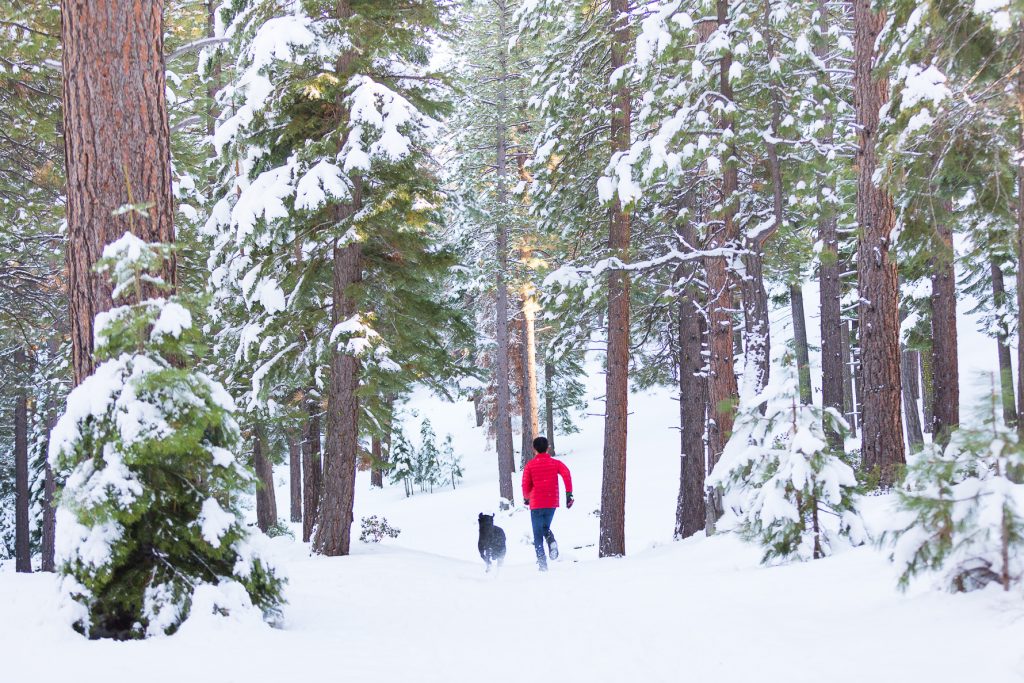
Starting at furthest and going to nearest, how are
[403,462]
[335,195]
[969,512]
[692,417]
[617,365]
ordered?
[403,462] < [692,417] < [617,365] < [335,195] < [969,512]

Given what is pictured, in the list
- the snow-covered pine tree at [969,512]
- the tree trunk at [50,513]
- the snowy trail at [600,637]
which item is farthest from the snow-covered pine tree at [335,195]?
the tree trunk at [50,513]

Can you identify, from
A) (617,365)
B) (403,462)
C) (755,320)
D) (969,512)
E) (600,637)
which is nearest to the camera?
(969,512)

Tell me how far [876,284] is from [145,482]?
964cm

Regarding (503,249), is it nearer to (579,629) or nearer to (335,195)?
(335,195)

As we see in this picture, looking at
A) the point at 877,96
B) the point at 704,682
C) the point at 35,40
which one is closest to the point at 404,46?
the point at 35,40

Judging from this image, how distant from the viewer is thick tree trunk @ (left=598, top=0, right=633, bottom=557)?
13.3 m

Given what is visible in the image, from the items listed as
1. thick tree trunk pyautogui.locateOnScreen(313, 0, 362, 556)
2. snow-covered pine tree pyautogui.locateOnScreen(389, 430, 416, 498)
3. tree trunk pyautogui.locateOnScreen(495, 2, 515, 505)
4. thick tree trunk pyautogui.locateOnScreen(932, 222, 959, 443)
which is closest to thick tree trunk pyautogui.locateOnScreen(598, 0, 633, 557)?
thick tree trunk pyautogui.locateOnScreen(313, 0, 362, 556)

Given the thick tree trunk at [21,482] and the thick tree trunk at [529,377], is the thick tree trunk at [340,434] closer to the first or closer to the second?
the thick tree trunk at [21,482]

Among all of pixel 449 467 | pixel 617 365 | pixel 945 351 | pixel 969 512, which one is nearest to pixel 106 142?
pixel 969 512

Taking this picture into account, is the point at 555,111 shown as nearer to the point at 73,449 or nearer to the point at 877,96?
the point at 877,96

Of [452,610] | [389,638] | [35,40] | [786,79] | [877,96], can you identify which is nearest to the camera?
[389,638]

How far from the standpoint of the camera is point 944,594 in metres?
4.27

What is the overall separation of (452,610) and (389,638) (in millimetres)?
1578

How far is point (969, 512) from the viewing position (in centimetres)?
403
